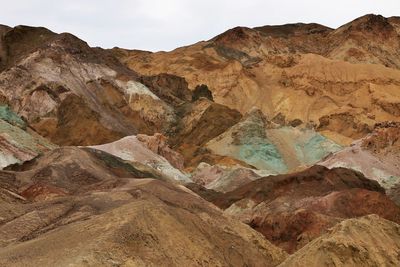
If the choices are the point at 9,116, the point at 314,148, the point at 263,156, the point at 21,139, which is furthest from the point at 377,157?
the point at 9,116

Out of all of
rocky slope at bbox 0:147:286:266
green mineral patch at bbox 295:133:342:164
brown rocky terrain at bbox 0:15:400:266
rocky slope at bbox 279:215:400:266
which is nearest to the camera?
rocky slope at bbox 0:147:286:266

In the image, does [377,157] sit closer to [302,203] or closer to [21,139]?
[302,203]

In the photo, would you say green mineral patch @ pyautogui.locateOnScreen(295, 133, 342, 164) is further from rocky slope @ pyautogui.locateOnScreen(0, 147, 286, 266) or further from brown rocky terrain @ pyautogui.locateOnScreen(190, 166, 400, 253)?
rocky slope @ pyautogui.locateOnScreen(0, 147, 286, 266)

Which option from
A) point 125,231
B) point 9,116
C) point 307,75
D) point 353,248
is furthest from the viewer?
point 307,75

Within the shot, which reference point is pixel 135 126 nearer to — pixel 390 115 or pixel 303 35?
pixel 390 115

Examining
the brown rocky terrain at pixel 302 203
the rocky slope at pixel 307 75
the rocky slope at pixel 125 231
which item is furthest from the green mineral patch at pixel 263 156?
the rocky slope at pixel 125 231

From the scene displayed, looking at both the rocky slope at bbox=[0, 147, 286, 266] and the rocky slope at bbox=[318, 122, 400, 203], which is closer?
the rocky slope at bbox=[0, 147, 286, 266]

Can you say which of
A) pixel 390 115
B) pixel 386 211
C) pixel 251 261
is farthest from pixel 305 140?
pixel 251 261

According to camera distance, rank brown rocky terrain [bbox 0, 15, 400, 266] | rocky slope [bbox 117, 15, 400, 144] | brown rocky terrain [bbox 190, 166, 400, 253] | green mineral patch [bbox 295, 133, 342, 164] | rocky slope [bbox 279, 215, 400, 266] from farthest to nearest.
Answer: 1. rocky slope [bbox 117, 15, 400, 144]
2. green mineral patch [bbox 295, 133, 342, 164]
3. brown rocky terrain [bbox 190, 166, 400, 253]
4. brown rocky terrain [bbox 0, 15, 400, 266]
5. rocky slope [bbox 279, 215, 400, 266]

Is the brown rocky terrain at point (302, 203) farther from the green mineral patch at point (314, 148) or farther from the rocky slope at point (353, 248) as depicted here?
the green mineral patch at point (314, 148)

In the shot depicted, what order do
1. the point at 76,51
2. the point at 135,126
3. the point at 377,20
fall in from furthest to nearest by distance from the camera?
the point at 377,20 → the point at 76,51 → the point at 135,126

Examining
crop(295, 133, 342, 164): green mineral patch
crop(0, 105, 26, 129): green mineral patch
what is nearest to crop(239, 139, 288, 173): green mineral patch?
crop(295, 133, 342, 164): green mineral patch

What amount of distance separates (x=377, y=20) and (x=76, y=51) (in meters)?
62.6

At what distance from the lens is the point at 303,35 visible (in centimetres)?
13475
